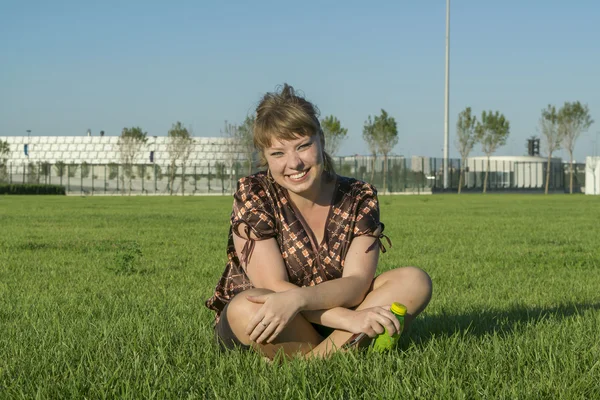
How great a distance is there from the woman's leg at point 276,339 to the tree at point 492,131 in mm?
62075

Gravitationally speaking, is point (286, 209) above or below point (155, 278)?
above

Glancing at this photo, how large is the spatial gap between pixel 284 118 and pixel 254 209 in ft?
1.46

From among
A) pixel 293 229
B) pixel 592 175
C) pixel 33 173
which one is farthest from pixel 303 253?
pixel 33 173

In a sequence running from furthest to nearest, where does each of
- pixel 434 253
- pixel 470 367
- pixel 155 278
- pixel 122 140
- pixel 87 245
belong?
pixel 122 140 → pixel 87 245 → pixel 434 253 → pixel 155 278 → pixel 470 367

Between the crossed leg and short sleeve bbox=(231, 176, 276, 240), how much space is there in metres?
0.31

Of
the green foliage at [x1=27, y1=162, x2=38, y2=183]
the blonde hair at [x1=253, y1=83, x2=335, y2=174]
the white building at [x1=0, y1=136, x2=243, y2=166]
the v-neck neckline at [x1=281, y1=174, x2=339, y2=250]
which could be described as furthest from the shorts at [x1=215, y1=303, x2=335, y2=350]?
the white building at [x1=0, y1=136, x2=243, y2=166]

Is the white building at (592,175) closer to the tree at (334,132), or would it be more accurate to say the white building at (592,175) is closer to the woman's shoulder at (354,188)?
the tree at (334,132)

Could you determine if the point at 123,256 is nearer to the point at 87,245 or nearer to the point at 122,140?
the point at 87,245

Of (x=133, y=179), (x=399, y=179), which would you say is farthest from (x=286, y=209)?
(x=133, y=179)

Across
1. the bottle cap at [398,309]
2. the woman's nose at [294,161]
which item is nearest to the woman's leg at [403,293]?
the bottle cap at [398,309]

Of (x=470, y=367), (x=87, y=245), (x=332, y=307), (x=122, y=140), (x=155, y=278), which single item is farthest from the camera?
(x=122, y=140)

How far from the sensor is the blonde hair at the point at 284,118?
3725mm

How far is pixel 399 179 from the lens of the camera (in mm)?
61031

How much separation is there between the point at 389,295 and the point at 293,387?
86cm
